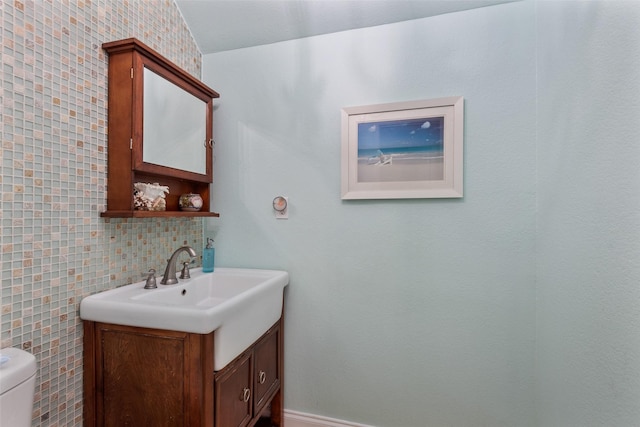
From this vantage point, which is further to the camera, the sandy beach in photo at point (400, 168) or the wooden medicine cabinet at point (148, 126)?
the sandy beach in photo at point (400, 168)

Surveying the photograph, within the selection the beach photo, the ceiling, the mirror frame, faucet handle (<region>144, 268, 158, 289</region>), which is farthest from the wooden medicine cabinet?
the beach photo

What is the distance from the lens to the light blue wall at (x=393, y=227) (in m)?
1.39

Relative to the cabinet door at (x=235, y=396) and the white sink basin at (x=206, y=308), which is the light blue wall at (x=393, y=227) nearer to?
the white sink basin at (x=206, y=308)

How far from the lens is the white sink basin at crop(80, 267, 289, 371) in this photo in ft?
3.28

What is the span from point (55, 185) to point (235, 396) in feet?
3.32

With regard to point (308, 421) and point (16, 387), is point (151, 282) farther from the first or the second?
point (308, 421)

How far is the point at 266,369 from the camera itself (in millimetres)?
1460

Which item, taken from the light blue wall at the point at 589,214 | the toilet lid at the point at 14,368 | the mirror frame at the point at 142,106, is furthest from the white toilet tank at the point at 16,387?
the light blue wall at the point at 589,214

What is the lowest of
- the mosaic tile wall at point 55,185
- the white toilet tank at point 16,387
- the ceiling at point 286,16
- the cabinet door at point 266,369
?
the cabinet door at point 266,369

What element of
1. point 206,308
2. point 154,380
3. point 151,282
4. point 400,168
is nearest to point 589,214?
point 400,168

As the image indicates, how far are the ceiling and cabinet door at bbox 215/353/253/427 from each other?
5.48ft

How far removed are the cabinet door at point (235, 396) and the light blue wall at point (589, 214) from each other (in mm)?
1165

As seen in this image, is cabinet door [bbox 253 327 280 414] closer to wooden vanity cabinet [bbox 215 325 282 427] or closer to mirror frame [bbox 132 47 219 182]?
wooden vanity cabinet [bbox 215 325 282 427]

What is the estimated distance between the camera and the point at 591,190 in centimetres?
93
